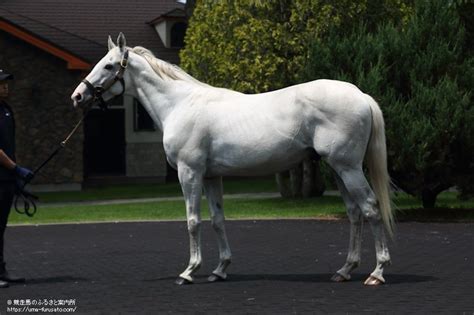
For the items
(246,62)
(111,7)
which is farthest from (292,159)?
(111,7)

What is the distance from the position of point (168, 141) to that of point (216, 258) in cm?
269

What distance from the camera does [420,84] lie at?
756 inches

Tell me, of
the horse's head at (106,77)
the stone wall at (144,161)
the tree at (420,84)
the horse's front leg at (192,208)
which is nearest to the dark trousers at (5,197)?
the horse's head at (106,77)

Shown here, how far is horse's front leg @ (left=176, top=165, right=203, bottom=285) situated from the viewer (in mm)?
11594

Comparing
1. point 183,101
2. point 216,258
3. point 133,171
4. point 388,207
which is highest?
point 183,101

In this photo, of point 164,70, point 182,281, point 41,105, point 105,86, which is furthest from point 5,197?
point 41,105

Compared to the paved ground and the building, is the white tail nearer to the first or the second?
the paved ground

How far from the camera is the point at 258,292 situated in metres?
10.8

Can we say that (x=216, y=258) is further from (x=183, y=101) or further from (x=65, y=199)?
(x=65, y=199)

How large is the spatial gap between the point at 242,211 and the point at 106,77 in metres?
11.1

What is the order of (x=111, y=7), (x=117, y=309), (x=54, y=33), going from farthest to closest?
1. (x=111, y=7)
2. (x=54, y=33)
3. (x=117, y=309)

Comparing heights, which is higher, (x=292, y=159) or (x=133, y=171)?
(x=292, y=159)

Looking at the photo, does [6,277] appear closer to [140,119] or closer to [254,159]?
[254,159]

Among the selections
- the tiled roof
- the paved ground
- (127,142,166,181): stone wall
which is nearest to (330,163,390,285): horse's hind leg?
the paved ground
